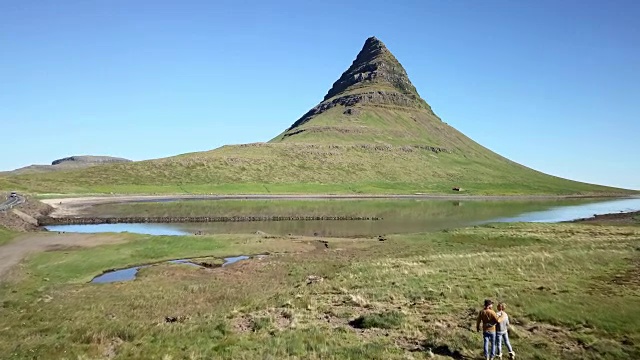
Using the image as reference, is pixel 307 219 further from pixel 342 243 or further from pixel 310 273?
pixel 310 273

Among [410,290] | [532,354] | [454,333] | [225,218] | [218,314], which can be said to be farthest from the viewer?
[225,218]

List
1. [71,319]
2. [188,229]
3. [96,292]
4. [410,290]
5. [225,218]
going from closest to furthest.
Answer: [71,319]
[410,290]
[96,292]
[188,229]
[225,218]

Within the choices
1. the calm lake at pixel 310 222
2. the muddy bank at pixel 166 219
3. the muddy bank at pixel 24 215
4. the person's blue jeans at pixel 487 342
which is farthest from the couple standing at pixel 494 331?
the muddy bank at pixel 166 219

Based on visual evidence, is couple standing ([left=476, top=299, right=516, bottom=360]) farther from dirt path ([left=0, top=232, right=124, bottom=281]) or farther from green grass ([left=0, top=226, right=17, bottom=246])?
green grass ([left=0, top=226, right=17, bottom=246])

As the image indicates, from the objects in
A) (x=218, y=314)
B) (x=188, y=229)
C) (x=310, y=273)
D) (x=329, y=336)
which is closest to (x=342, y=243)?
(x=310, y=273)

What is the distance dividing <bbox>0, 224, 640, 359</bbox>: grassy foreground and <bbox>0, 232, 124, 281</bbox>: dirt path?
2.35 m

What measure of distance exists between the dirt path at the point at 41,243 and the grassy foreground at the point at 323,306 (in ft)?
7.72

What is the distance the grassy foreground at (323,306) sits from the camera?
20.2m

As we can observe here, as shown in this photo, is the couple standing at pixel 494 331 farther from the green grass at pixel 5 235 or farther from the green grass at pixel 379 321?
the green grass at pixel 5 235

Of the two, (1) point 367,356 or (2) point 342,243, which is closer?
(1) point 367,356

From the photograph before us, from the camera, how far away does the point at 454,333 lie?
2170 cm

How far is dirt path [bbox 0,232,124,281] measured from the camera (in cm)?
4430

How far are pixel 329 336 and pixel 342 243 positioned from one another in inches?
1554

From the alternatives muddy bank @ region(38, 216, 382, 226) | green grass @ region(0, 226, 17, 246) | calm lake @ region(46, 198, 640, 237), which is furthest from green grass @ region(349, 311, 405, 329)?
muddy bank @ region(38, 216, 382, 226)
